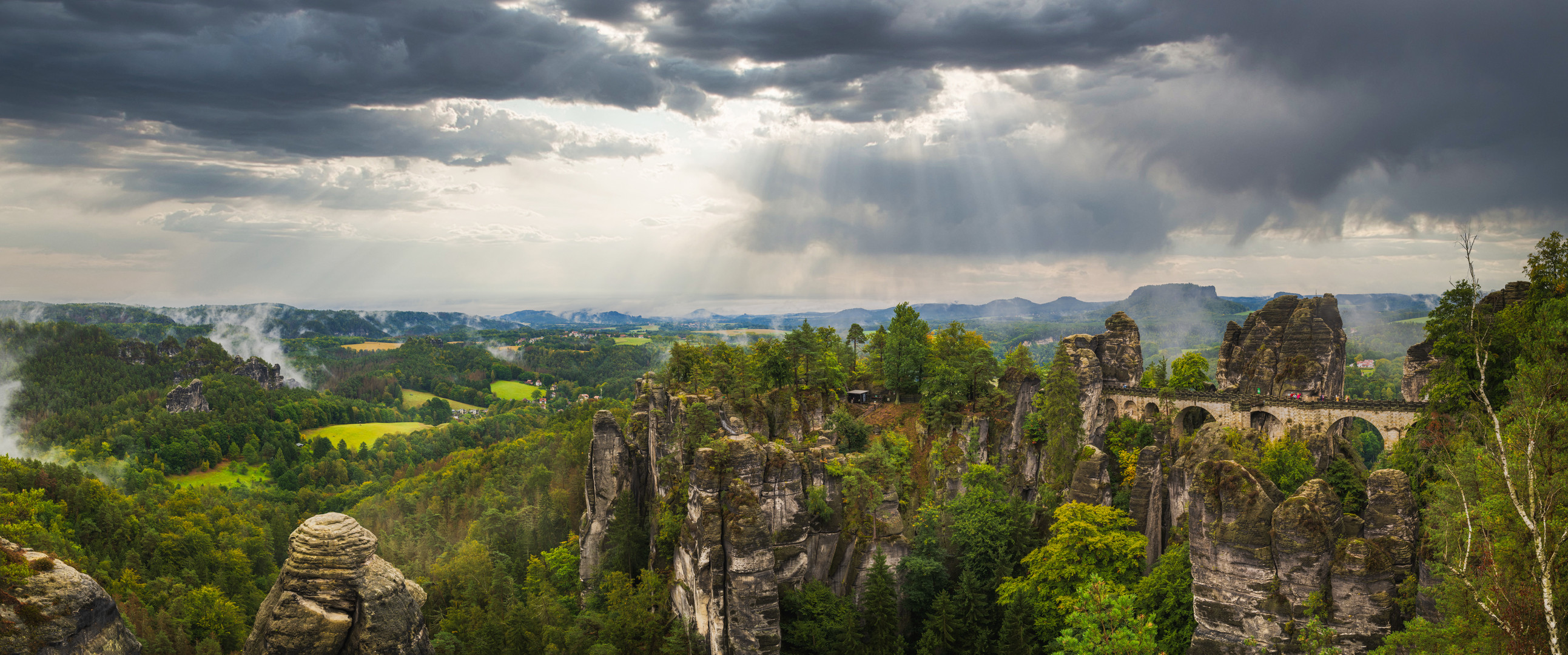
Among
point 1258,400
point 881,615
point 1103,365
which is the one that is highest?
point 1103,365

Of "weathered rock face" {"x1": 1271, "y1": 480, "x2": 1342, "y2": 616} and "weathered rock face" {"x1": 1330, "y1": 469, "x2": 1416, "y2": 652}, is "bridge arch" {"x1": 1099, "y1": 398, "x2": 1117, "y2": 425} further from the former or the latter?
"weathered rock face" {"x1": 1271, "y1": 480, "x2": 1342, "y2": 616}

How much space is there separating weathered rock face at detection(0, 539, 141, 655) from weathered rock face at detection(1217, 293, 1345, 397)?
198ft

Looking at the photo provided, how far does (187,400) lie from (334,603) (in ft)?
577

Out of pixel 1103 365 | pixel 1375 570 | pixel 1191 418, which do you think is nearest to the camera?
pixel 1375 570

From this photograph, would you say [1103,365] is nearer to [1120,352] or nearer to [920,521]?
[1120,352]

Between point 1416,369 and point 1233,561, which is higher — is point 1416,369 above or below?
above

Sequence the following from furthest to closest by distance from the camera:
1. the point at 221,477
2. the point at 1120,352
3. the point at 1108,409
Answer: the point at 221,477 < the point at 1120,352 < the point at 1108,409

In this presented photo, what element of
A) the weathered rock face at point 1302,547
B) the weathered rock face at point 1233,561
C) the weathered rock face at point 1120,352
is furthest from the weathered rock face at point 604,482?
the weathered rock face at point 1302,547

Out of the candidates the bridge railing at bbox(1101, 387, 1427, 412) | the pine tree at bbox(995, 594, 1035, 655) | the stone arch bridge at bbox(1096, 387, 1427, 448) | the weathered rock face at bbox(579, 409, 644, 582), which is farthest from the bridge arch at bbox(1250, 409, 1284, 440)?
the weathered rock face at bbox(579, 409, 644, 582)

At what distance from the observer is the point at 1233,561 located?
29.1 meters

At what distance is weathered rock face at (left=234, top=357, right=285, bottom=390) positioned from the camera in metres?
181

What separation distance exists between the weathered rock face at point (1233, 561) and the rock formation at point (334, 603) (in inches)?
1215

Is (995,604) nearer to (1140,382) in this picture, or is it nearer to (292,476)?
(1140,382)

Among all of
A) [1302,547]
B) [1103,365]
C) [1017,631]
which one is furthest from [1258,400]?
[1017,631]
